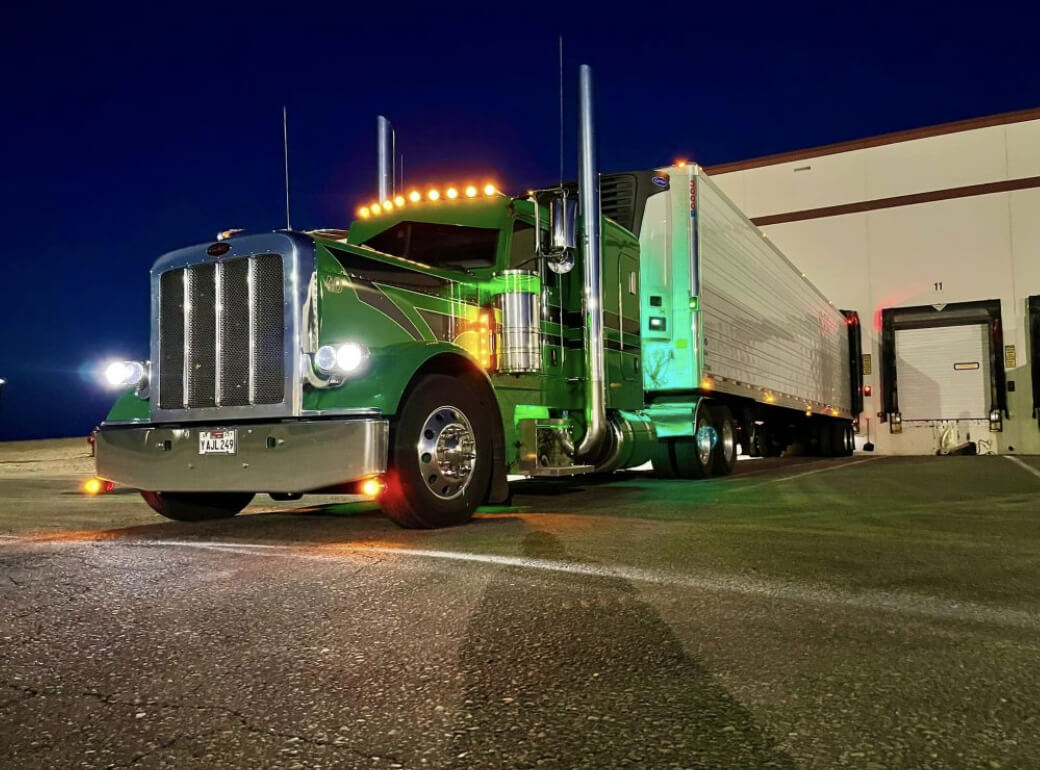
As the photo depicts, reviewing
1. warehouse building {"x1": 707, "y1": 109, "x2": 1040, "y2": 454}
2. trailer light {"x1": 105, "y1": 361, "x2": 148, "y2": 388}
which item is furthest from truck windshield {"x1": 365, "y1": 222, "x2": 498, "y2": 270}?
warehouse building {"x1": 707, "y1": 109, "x2": 1040, "y2": 454}

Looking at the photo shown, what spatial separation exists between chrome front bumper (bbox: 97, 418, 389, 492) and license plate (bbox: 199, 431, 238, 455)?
3cm

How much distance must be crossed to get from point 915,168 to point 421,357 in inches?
1041

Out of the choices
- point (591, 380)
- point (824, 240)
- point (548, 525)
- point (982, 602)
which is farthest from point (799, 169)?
point (982, 602)

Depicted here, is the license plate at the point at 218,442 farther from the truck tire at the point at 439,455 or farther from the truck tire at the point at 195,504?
the truck tire at the point at 439,455

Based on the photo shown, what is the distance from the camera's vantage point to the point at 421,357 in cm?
608

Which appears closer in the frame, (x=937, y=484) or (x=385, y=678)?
(x=385, y=678)

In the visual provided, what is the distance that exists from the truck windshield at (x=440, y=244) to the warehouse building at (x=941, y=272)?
22598 mm

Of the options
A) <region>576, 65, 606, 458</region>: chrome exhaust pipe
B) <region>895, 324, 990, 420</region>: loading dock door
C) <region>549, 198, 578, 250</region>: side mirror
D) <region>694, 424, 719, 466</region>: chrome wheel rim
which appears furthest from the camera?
<region>895, 324, 990, 420</region>: loading dock door

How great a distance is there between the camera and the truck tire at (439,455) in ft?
19.4

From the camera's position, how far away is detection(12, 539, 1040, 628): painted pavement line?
348 centimetres

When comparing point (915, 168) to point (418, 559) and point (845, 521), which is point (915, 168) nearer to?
point (845, 521)

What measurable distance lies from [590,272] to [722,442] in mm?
4904

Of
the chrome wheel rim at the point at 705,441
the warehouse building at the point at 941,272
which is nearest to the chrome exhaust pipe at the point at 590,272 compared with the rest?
the chrome wheel rim at the point at 705,441

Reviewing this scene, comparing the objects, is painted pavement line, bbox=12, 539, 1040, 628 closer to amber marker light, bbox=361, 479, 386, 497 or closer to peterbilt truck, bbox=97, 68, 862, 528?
amber marker light, bbox=361, 479, 386, 497
